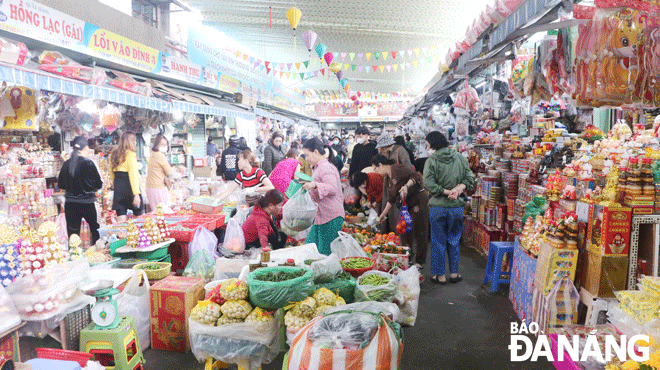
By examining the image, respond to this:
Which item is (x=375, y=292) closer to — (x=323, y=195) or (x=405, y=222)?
(x=323, y=195)

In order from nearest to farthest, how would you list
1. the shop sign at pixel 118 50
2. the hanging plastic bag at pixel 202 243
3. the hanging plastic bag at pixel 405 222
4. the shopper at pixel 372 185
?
the hanging plastic bag at pixel 202 243
the hanging plastic bag at pixel 405 222
the shop sign at pixel 118 50
the shopper at pixel 372 185

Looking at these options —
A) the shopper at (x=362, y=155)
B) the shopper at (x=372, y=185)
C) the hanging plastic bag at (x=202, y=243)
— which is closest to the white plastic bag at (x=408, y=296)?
the hanging plastic bag at (x=202, y=243)

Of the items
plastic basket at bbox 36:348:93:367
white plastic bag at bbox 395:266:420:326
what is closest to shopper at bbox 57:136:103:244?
plastic basket at bbox 36:348:93:367

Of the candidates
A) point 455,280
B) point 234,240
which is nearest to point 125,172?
point 234,240

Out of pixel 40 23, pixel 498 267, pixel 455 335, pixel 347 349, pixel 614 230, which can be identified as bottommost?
pixel 455 335

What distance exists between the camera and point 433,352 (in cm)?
352

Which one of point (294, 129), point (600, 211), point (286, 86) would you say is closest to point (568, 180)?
point (600, 211)

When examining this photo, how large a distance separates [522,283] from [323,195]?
2.16m

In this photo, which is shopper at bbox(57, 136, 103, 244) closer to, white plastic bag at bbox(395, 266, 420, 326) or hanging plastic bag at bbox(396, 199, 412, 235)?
hanging plastic bag at bbox(396, 199, 412, 235)

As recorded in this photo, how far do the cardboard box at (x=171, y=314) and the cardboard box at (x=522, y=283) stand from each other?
296cm

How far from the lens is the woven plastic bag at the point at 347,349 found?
2.14m

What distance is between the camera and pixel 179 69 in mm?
8984

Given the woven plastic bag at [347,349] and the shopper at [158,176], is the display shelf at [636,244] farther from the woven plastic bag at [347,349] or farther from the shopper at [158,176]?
the shopper at [158,176]

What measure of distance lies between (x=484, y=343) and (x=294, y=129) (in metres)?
17.7
